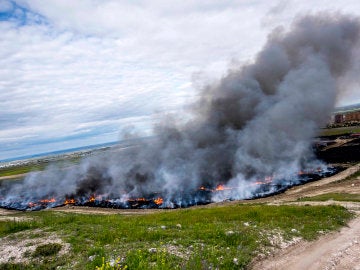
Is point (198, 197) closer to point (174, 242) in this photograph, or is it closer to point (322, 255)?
point (174, 242)

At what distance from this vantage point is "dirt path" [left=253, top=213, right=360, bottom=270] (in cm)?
976

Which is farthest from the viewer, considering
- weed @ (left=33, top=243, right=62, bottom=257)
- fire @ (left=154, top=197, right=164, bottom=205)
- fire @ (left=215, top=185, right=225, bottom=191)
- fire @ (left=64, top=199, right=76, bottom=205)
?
fire @ (left=64, top=199, right=76, bottom=205)

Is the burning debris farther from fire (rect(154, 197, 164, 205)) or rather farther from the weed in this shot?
the weed

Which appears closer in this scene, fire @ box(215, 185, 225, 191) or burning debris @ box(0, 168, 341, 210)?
burning debris @ box(0, 168, 341, 210)

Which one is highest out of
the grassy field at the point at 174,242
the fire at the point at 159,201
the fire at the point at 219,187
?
the grassy field at the point at 174,242

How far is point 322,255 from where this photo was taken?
10664mm

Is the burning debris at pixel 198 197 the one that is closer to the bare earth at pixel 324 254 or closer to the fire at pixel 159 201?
the fire at pixel 159 201

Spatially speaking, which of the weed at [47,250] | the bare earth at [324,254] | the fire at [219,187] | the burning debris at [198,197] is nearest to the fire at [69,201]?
the burning debris at [198,197]

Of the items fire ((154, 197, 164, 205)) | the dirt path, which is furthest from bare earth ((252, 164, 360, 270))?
fire ((154, 197, 164, 205))

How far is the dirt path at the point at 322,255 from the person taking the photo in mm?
9758

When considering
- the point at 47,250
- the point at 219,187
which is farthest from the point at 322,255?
the point at 219,187

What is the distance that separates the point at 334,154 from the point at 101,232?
50.0 metres

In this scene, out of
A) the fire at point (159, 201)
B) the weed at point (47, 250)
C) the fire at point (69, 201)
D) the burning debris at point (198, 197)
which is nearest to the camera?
the weed at point (47, 250)

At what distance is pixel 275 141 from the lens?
4606 cm
